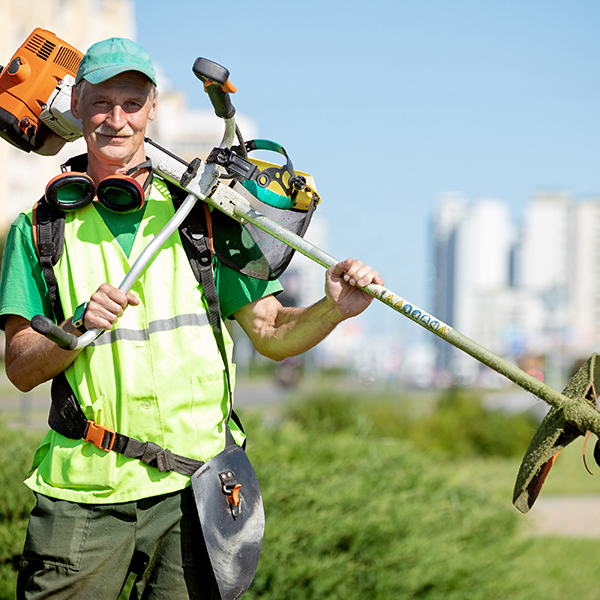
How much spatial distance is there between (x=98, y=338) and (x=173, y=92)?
80208 millimetres

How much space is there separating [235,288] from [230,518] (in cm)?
66

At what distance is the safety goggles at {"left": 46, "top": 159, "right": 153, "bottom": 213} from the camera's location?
86.7 inches

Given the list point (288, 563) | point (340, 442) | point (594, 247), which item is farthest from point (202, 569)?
point (594, 247)

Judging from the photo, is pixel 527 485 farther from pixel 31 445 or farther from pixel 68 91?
pixel 31 445

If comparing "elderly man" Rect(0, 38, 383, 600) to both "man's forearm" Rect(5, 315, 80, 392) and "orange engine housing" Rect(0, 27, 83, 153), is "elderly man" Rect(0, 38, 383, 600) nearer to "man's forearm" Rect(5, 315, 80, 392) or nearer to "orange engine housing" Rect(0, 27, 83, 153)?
"man's forearm" Rect(5, 315, 80, 392)

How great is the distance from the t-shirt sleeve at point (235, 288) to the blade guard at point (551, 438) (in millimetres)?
886

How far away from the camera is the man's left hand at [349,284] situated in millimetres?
2221

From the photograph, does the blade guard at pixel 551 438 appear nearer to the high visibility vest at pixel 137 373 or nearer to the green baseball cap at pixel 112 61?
the high visibility vest at pixel 137 373

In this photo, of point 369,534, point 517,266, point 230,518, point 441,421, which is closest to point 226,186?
point 230,518

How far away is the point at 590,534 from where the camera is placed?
302 inches

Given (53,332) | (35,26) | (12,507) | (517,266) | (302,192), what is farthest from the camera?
(517,266)

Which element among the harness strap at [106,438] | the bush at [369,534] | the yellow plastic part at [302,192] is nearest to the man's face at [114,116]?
the yellow plastic part at [302,192]

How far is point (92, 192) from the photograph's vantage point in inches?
89.3

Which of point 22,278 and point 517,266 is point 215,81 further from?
point 517,266
